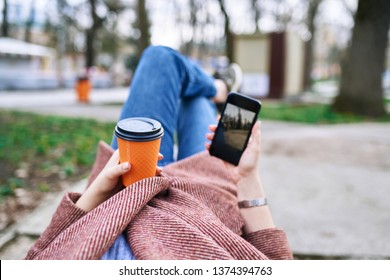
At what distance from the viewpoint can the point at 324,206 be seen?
2.79 meters

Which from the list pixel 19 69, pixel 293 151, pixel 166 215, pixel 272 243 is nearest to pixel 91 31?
pixel 19 69

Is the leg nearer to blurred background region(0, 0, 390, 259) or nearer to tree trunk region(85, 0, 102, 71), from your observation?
blurred background region(0, 0, 390, 259)

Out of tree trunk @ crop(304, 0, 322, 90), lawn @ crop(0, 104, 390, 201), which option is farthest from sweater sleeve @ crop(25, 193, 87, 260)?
tree trunk @ crop(304, 0, 322, 90)

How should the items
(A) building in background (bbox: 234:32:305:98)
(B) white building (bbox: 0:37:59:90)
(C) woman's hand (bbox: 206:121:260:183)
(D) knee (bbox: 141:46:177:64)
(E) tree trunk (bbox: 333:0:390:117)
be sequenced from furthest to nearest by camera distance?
(B) white building (bbox: 0:37:59:90) → (A) building in background (bbox: 234:32:305:98) → (E) tree trunk (bbox: 333:0:390:117) → (D) knee (bbox: 141:46:177:64) → (C) woman's hand (bbox: 206:121:260:183)

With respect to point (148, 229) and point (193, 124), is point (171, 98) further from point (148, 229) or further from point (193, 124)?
point (148, 229)

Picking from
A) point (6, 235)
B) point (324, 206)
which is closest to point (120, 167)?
point (6, 235)

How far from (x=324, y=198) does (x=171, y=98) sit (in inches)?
66.4

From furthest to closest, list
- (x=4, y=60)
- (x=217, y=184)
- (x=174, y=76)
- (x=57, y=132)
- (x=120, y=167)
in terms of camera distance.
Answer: (x=4, y=60) → (x=57, y=132) → (x=174, y=76) → (x=217, y=184) → (x=120, y=167)

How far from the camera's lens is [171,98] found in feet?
6.14

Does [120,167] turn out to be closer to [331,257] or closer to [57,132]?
[331,257]

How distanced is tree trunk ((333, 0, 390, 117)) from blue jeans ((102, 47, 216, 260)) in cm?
739

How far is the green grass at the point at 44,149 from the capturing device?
130 inches

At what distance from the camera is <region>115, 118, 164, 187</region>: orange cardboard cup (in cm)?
107
